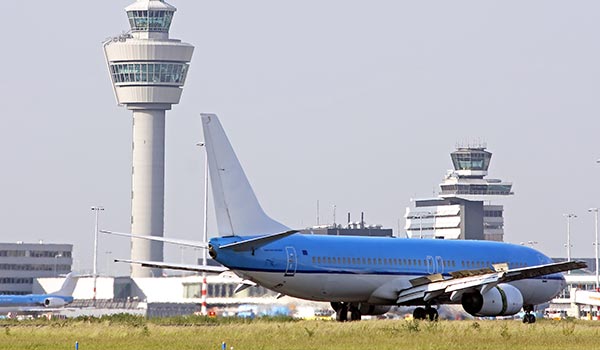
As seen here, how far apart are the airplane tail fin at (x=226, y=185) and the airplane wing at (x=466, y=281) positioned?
9.26 metres

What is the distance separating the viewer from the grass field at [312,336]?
43.8 m

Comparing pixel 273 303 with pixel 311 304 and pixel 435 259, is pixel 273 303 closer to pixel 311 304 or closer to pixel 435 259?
pixel 311 304

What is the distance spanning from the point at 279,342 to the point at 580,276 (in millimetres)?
159045

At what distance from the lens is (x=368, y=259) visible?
2356 inches

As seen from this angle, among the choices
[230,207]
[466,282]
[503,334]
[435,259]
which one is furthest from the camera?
[435,259]

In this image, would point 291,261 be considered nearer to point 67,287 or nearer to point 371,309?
point 371,309

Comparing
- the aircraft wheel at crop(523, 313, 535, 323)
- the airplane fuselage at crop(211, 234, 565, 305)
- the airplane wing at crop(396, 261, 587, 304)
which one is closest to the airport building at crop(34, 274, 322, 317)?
the airplane fuselage at crop(211, 234, 565, 305)

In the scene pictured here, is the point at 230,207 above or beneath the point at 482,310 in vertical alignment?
above

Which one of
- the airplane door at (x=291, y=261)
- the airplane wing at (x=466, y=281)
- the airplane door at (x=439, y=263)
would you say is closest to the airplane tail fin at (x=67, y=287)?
the airplane door at (x=439, y=263)

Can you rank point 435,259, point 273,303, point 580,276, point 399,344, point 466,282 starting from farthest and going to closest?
point 580,276, point 273,303, point 435,259, point 466,282, point 399,344

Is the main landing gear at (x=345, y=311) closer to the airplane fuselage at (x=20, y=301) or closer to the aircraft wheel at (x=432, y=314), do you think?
the aircraft wheel at (x=432, y=314)

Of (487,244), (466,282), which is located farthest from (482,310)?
(487,244)

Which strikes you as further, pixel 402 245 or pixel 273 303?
pixel 273 303

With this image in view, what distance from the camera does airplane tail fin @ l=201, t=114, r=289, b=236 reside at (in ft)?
178
